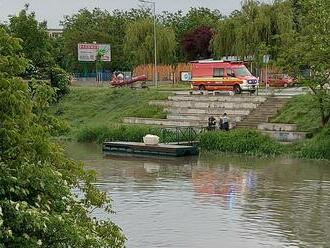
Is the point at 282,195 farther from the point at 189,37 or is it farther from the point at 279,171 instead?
the point at 189,37

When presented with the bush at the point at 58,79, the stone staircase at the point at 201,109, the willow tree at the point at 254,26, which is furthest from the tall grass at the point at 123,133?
the bush at the point at 58,79

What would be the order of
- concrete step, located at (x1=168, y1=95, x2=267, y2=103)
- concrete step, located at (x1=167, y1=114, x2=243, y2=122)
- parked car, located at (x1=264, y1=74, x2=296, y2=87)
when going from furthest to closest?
parked car, located at (x1=264, y1=74, x2=296, y2=87) → concrete step, located at (x1=168, y1=95, x2=267, y2=103) → concrete step, located at (x1=167, y1=114, x2=243, y2=122)

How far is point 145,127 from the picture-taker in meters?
38.3

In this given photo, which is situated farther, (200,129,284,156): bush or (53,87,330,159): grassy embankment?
(200,129,284,156): bush

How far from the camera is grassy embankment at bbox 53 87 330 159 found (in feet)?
109

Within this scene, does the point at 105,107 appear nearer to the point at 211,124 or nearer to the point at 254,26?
the point at 254,26

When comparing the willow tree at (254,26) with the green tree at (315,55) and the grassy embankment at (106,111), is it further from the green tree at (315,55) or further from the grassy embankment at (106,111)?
the green tree at (315,55)

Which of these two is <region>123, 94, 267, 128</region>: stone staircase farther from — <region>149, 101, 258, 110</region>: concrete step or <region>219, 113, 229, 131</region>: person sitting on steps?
<region>219, 113, 229, 131</region>: person sitting on steps

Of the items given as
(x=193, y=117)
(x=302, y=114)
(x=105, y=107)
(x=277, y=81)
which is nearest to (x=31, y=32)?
(x=105, y=107)

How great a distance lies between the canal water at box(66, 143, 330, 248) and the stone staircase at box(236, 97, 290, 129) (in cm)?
524

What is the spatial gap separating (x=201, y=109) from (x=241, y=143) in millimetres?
7880

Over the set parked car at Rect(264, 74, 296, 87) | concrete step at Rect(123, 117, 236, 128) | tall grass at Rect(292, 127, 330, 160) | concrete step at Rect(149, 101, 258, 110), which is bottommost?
tall grass at Rect(292, 127, 330, 160)

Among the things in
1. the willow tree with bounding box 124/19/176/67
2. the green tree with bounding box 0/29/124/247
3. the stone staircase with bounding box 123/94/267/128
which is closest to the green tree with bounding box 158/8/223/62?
the willow tree with bounding box 124/19/176/67

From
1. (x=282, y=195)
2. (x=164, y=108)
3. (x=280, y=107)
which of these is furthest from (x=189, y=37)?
(x=282, y=195)
